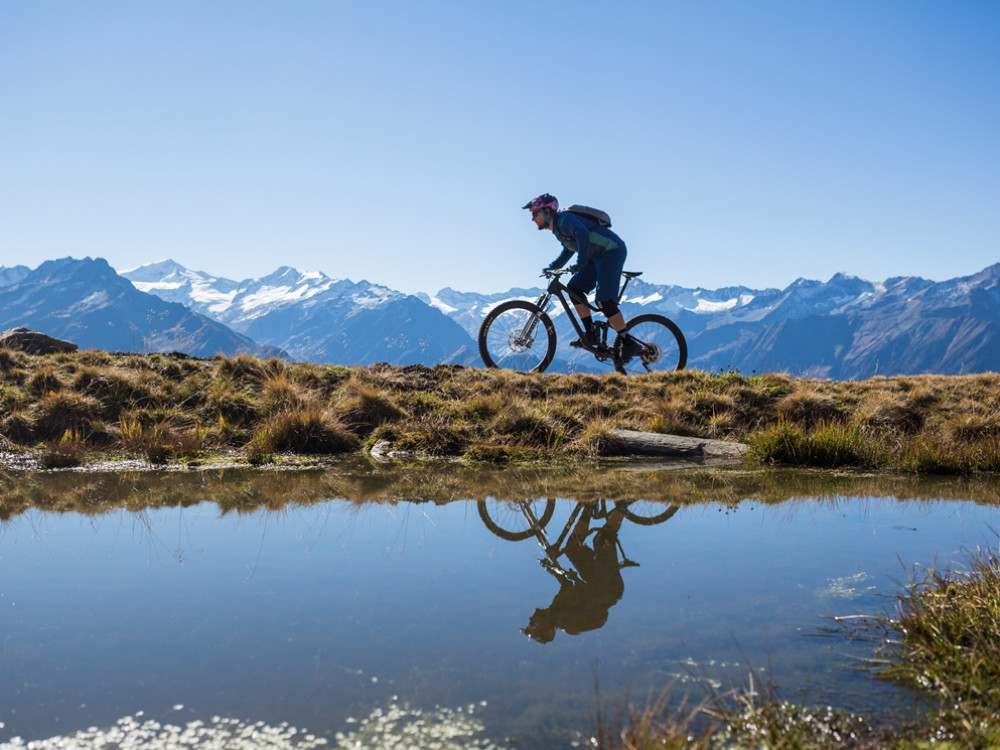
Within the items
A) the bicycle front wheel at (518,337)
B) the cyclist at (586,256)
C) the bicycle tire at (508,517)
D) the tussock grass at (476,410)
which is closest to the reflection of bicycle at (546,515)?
the bicycle tire at (508,517)

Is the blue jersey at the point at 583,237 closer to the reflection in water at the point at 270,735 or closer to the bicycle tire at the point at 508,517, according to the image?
the bicycle tire at the point at 508,517

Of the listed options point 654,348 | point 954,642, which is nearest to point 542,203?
point 654,348

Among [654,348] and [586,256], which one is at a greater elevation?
[586,256]

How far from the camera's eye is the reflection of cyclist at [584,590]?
359cm

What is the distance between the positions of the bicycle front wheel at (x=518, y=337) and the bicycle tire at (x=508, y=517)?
7.08 m

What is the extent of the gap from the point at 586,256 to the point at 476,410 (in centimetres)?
355

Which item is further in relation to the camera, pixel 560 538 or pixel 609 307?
pixel 609 307

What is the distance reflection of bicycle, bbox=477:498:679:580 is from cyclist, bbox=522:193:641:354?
6.33 metres

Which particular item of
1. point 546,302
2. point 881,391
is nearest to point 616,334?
point 546,302

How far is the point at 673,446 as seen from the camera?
9625 millimetres

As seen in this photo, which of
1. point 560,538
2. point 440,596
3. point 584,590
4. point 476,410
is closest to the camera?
point 440,596

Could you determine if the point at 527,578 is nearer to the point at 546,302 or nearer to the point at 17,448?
the point at 17,448

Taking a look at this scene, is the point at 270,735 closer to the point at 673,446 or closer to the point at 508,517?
the point at 508,517

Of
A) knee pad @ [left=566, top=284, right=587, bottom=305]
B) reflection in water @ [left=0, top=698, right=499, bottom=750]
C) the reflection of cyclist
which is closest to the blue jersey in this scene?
knee pad @ [left=566, top=284, right=587, bottom=305]
